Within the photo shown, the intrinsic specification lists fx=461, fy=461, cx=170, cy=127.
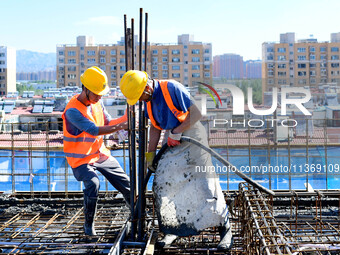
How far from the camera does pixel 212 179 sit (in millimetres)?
3615

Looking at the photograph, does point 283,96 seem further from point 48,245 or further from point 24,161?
point 24,161

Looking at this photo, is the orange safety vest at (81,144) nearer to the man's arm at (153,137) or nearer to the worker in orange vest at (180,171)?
the man's arm at (153,137)

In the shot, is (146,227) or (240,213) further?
(240,213)

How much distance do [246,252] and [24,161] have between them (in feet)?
71.2

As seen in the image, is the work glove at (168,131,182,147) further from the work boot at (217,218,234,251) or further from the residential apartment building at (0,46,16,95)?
the residential apartment building at (0,46,16,95)

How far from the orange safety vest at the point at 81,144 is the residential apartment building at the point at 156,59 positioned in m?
57.5

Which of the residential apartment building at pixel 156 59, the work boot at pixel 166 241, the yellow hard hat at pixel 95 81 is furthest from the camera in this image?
the residential apartment building at pixel 156 59

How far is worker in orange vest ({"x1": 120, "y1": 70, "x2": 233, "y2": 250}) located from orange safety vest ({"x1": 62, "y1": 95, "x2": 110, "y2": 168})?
2.66 feet

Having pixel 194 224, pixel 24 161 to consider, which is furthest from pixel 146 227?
pixel 24 161

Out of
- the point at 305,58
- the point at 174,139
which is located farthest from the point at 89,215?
the point at 305,58

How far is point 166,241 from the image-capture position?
376cm

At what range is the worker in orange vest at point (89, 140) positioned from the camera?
406cm

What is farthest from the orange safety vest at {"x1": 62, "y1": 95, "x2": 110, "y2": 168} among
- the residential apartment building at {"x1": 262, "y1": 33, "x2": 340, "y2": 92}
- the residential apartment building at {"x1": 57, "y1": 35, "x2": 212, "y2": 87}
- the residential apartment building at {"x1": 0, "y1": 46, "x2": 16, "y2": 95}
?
the residential apartment building at {"x1": 0, "y1": 46, "x2": 16, "y2": 95}

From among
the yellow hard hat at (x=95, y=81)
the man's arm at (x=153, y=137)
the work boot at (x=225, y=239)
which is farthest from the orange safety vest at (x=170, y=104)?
the work boot at (x=225, y=239)
